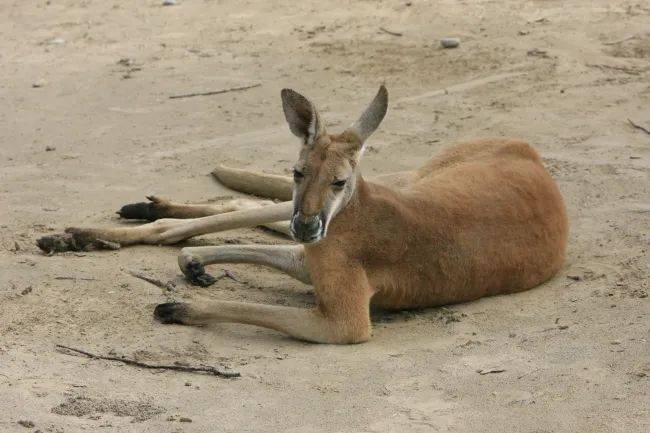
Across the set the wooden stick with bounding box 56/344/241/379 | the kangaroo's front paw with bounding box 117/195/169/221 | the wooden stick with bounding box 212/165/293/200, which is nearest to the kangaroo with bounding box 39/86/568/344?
the kangaroo's front paw with bounding box 117/195/169/221

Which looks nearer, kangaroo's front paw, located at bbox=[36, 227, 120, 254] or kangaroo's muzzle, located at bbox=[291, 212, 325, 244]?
kangaroo's muzzle, located at bbox=[291, 212, 325, 244]

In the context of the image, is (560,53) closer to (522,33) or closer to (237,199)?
(522,33)

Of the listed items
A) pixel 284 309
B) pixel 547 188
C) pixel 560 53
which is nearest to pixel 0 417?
pixel 284 309

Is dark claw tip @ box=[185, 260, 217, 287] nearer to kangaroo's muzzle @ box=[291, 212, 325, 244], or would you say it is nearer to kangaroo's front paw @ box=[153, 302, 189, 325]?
kangaroo's front paw @ box=[153, 302, 189, 325]

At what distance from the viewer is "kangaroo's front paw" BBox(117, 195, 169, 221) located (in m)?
6.56

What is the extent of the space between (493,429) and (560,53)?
5508mm

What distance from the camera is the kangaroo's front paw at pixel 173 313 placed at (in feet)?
16.8

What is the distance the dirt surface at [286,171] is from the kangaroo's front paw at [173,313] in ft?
0.18

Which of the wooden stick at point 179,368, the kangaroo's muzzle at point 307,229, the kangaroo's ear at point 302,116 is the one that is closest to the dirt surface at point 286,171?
the wooden stick at point 179,368

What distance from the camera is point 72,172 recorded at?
7.47 m

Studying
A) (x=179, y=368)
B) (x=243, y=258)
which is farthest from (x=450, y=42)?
(x=179, y=368)

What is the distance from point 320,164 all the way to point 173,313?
90 cm

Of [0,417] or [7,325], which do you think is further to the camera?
[7,325]

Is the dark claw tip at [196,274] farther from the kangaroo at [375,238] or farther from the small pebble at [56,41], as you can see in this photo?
the small pebble at [56,41]
